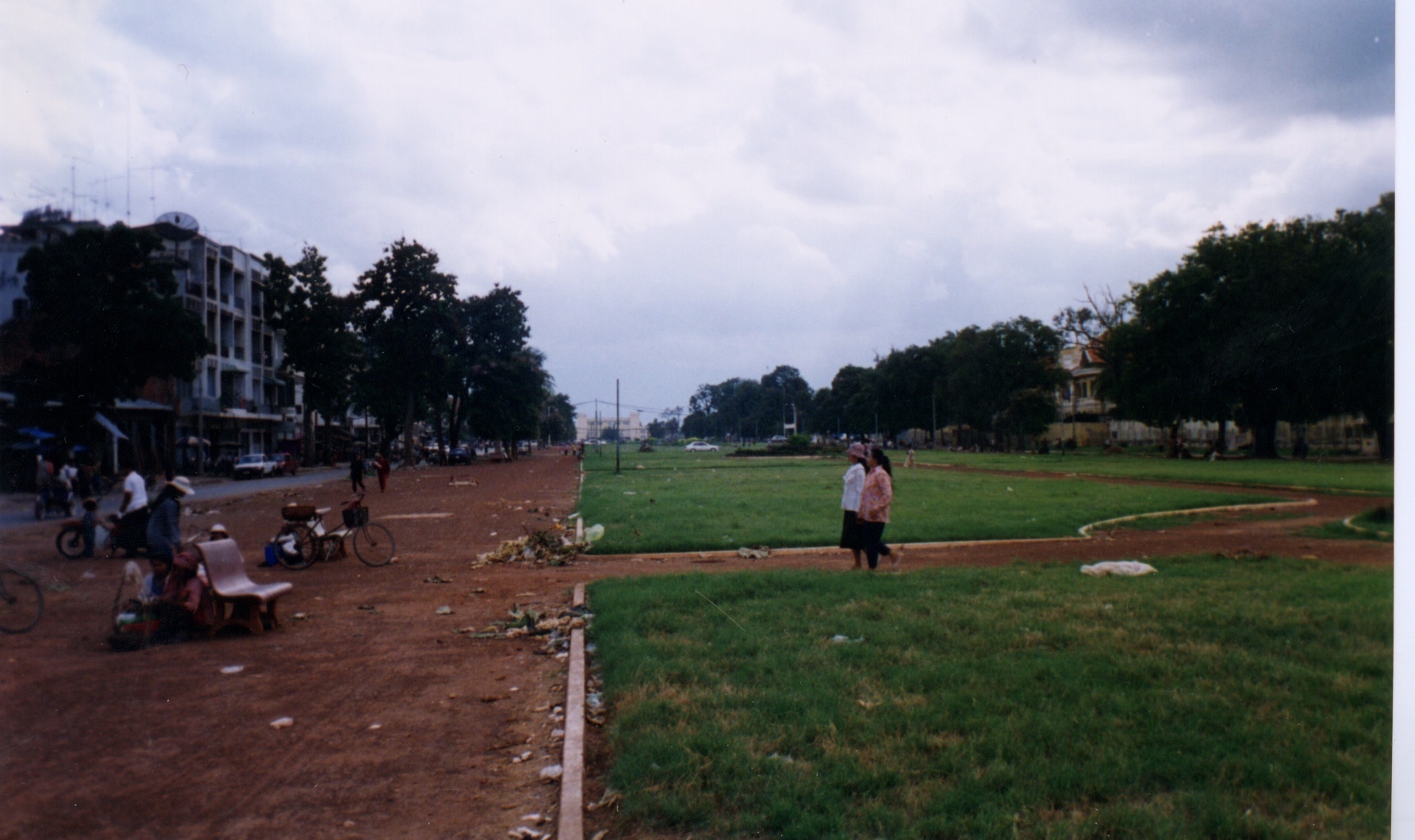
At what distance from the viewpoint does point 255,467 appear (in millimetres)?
42188

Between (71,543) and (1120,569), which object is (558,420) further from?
(1120,569)

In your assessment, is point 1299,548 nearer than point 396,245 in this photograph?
Yes

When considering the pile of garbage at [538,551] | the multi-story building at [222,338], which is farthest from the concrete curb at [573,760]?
the pile of garbage at [538,551]

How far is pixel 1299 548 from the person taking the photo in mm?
Result: 11406

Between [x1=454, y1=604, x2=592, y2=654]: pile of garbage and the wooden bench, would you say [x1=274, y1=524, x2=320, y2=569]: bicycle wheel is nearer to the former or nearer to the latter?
the wooden bench

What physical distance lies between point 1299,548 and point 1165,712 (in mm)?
8377

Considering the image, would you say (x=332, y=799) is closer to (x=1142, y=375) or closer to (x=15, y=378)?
(x=15, y=378)

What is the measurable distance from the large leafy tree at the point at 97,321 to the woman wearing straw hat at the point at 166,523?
3.70ft

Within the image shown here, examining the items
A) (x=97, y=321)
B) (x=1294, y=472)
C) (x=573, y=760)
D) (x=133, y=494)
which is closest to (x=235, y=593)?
(x=97, y=321)

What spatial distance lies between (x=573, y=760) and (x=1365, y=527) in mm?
6814

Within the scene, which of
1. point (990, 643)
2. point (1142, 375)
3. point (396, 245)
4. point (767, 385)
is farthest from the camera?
point (767, 385)

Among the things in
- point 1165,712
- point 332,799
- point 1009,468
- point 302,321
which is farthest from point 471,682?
point 302,321

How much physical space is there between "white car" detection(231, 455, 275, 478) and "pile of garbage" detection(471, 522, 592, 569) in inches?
1251

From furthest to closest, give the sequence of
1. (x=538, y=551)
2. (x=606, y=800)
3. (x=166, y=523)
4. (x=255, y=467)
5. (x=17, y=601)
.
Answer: (x=255, y=467), (x=538, y=551), (x=166, y=523), (x=17, y=601), (x=606, y=800)
